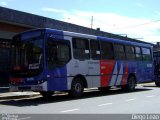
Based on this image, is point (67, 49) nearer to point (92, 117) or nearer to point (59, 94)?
point (59, 94)

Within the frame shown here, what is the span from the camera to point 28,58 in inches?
617

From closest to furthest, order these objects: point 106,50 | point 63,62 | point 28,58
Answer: point 28,58 < point 63,62 < point 106,50

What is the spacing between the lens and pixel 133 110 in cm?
1255

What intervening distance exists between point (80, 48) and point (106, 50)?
2741mm

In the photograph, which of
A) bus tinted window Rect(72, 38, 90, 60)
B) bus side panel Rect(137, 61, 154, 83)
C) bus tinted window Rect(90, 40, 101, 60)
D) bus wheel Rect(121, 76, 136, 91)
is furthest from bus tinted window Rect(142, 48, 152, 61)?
bus tinted window Rect(72, 38, 90, 60)

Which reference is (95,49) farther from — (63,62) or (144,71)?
(144,71)

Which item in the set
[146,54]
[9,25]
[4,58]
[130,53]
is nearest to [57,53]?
[9,25]

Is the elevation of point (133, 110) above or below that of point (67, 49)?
below

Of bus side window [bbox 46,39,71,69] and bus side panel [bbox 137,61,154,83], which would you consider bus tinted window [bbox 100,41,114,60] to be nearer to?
bus side window [bbox 46,39,71,69]

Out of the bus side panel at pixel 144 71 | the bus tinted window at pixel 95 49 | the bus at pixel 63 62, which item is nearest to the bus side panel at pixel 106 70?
the bus at pixel 63 62

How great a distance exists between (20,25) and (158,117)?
13.2 meters

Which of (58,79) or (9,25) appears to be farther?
(9,25)

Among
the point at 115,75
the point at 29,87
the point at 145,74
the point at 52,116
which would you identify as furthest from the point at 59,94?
the point at 52,116

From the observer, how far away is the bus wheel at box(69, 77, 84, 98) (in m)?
16.9
